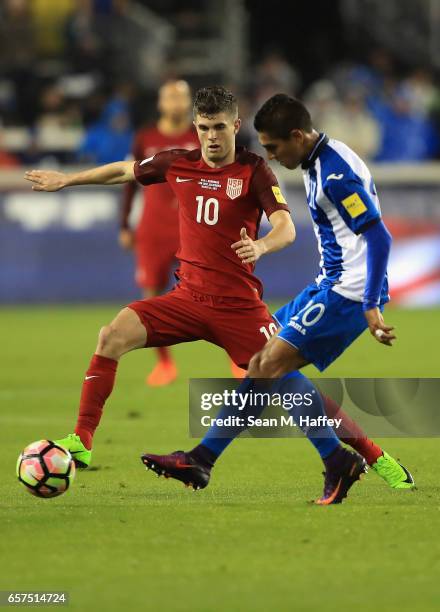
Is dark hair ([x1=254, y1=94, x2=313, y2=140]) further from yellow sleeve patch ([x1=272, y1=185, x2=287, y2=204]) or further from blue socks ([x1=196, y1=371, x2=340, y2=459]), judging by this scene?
blue socks ([x1=196, y1=371, x2=340, y2=459])

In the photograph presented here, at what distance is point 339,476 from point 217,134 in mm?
1868

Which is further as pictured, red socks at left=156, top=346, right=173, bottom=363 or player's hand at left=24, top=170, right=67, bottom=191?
red socks at left=156, top=346, right=173, bottom=363

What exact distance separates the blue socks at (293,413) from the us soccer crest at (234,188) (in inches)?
41.1

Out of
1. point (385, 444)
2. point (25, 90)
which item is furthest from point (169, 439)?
point (25, 90)

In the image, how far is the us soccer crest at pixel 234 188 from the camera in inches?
277

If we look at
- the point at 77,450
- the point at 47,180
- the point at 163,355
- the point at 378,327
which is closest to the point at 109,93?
the point at 163,355

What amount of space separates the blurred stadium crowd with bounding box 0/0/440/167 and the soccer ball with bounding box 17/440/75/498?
12.9m

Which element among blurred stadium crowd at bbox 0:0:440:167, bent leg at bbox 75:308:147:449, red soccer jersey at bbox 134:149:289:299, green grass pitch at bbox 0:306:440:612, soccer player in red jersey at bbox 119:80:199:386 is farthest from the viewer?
blurred stadium crowd at bbox 0:0:440:167

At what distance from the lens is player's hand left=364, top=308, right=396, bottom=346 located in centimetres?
617

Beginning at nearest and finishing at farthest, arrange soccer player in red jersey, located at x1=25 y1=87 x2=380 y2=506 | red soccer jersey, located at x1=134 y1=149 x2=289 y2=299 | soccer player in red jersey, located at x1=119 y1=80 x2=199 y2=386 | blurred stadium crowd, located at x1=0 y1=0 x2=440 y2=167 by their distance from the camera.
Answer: soccer player in red jersey, located at x1=25 y1=87 x2=380 y2=506, red soccer jersey, located at x1=134 y1=149 x2=289 y2=299, soccer player in red jersey, located at x1=119 y1=80 x2=199 y2=386, blurred stadium crowd, located at x1=0 y1=0 x2=440 y2=167

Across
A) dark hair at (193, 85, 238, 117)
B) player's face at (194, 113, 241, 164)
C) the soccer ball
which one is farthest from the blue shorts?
the soccer ball

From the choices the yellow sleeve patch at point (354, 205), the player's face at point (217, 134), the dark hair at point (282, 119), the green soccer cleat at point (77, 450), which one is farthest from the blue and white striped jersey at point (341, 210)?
the green soccer cleat at point (77, 450)

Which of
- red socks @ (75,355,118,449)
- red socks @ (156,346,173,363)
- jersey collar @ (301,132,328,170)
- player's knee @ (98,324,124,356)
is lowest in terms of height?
red socks @ (156,346,173,363)

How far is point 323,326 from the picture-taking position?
256 inches
